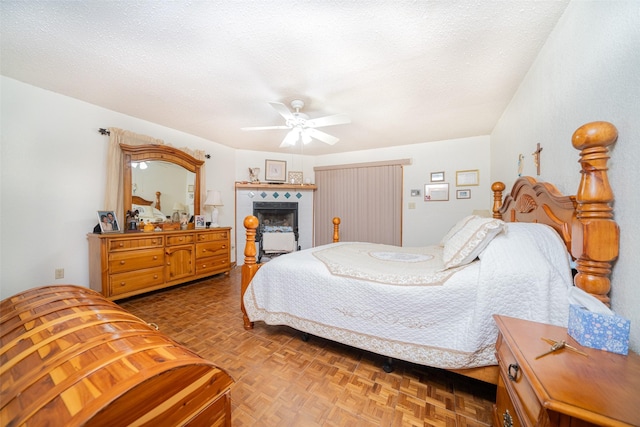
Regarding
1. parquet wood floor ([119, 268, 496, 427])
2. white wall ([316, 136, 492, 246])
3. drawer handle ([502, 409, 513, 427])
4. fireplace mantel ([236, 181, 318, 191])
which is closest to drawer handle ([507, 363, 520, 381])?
drawer handle ([502, 409, 513, 427])

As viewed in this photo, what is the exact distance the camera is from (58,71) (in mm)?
2080

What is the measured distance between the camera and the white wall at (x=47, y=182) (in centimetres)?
224

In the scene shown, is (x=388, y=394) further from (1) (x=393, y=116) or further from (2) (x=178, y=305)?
(1) (x=393, y=116)

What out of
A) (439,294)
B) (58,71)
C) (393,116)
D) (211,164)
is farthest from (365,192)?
(58,71)

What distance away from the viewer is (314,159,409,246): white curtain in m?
4.26

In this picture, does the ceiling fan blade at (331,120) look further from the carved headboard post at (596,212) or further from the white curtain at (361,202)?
the white curtain at (361,202)

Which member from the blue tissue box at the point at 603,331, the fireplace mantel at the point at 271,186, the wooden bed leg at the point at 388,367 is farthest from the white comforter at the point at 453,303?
the fireplace mantel at the point at 271,186

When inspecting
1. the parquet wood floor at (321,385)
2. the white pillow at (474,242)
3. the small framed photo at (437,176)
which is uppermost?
the small framed photo at (437,176)

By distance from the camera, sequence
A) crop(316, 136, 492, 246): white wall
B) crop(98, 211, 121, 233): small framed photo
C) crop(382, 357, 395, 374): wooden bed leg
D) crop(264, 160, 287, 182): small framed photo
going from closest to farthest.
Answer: crop(382, 357, 395, 374): wooden bed leg → crop(98, 211, 121, 233): small framed photo → crop(316, 136, 492, 246): white wall → crop(264, 160, 287, 182): small framed photo

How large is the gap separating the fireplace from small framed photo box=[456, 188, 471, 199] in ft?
9.93

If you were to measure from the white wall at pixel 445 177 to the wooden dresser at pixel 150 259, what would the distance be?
131 inches

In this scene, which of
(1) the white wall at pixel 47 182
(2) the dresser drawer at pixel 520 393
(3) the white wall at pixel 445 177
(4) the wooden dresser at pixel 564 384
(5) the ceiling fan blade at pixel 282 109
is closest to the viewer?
(4) the wooden dresser at pixel 564 384

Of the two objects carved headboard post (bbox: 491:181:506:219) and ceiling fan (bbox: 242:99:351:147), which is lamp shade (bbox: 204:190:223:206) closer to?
ceiling fan (bbox: 242:99:351:147)

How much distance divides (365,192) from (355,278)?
3.10 metres
